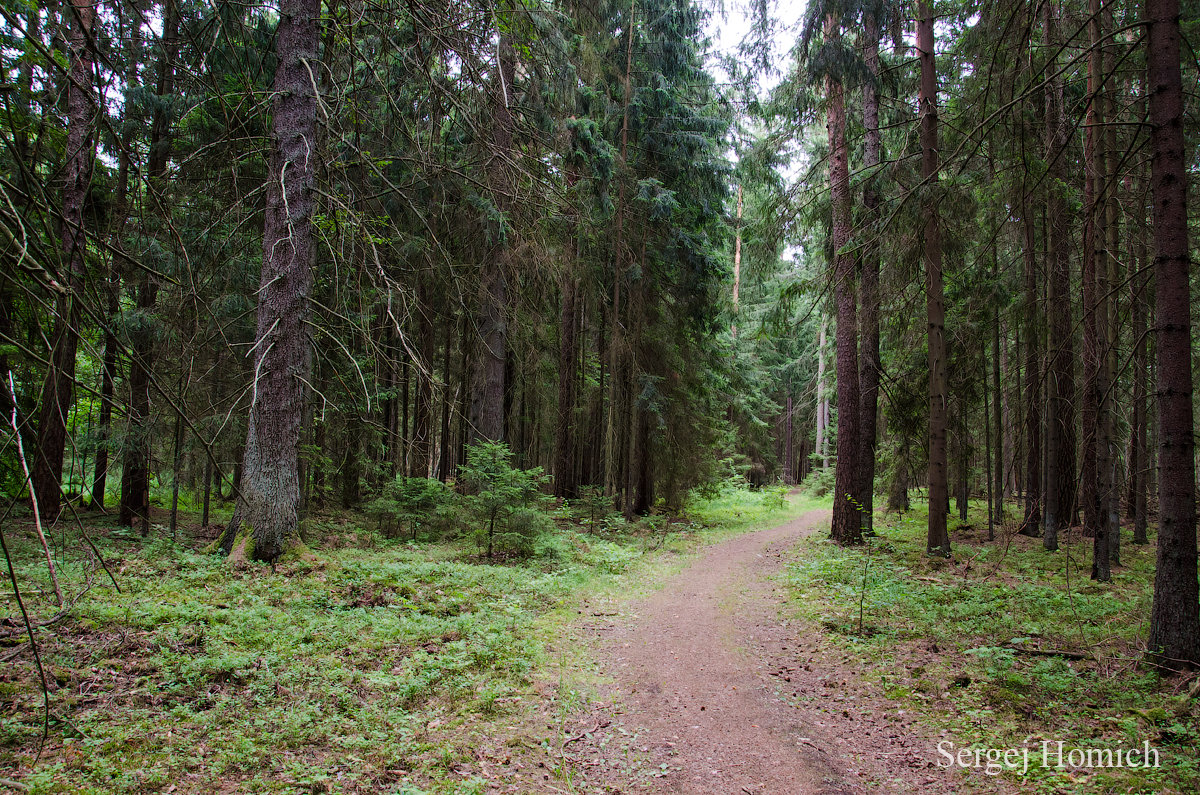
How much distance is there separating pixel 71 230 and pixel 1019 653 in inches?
281

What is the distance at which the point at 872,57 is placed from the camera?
11.6 m

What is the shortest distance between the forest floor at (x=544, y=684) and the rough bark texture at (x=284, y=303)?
2.35ft

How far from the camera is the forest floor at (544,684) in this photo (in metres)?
3.45

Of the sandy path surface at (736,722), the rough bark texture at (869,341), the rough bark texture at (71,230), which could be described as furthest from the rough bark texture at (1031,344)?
the rough bark texture at (71,230)

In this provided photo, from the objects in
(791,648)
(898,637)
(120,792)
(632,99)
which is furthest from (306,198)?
(632,99)

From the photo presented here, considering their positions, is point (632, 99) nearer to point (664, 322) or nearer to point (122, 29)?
point (664, 322)

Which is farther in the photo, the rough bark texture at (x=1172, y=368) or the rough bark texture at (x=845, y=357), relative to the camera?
the rough bark texture at (x=845, y=357)

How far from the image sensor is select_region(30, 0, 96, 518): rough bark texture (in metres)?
1.83

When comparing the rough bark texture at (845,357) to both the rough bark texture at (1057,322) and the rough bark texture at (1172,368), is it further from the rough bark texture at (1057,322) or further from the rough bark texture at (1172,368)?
the rough bark texture at (1172,368)

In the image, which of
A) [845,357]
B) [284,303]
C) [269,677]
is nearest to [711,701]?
[269,677]

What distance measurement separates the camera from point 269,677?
13.8ft

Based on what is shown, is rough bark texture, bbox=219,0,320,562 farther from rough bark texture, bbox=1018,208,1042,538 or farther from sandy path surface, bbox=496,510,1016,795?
rough bark texture, bbox=1018,208,1042,538

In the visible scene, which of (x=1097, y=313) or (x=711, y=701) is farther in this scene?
(x=1097, y=313)

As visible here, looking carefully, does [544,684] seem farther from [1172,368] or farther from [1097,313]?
[1097,313]
